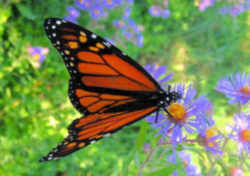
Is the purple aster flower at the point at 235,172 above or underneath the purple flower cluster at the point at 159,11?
underneath

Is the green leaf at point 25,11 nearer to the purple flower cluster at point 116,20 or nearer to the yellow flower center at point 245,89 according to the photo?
the purple flower cluster at point 116,20

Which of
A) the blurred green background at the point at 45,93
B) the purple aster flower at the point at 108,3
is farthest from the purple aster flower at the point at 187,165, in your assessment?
the purple aster flower at the point at 108,3

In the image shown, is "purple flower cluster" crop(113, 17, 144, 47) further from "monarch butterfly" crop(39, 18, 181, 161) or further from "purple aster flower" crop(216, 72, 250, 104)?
"monarch butterfly" crop(39, 18, 181, 161)

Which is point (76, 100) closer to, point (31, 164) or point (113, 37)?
point (31, 164)

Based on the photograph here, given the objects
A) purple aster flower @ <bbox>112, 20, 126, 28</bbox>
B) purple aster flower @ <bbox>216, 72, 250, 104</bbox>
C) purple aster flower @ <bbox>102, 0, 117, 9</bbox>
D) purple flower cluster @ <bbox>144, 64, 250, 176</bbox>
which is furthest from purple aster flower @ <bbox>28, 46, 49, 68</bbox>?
purple aster flower @ <bbox>216, 72, 250, 104</bbox>

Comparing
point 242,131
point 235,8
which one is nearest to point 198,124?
point 242,131

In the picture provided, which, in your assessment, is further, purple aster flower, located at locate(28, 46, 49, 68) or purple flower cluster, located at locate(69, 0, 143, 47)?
purple flower cluster, located at locate(69, 0, 143, 47)
